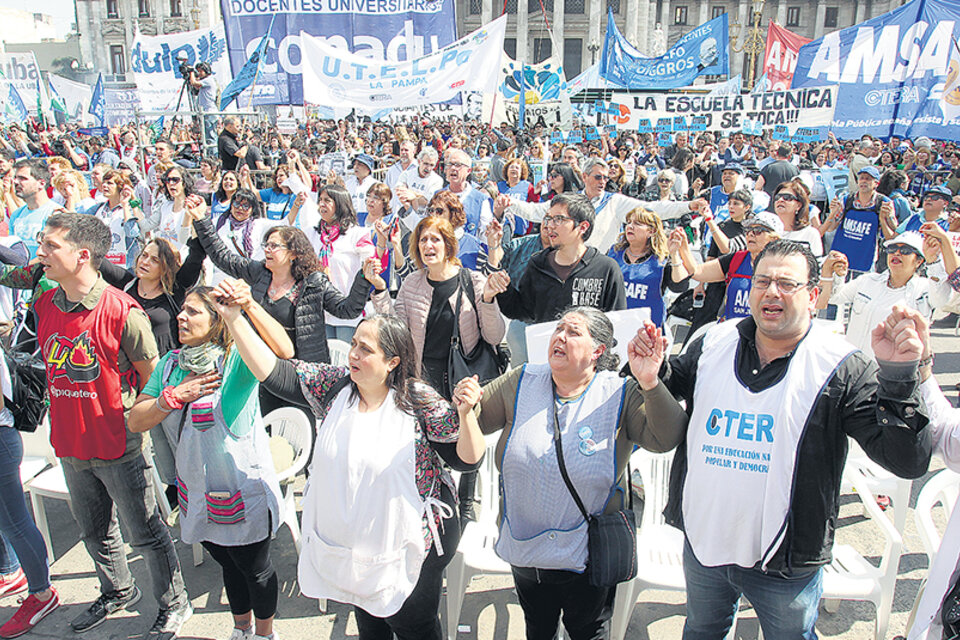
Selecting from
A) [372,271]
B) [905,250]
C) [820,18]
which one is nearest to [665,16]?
[820,18]

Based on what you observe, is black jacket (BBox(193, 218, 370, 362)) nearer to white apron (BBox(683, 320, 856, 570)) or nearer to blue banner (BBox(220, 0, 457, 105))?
white apron (BBox(683, 320, 856, 570))

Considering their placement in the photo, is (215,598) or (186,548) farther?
(186,548)

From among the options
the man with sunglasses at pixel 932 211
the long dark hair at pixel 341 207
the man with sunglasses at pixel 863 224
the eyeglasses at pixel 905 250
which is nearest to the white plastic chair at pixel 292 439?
the long dark hair at pixel 341 207

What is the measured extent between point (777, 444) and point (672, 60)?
15.6 m

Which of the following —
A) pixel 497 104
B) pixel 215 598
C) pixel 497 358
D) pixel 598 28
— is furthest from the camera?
pixel 598 28

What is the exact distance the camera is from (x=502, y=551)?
2.33 metres

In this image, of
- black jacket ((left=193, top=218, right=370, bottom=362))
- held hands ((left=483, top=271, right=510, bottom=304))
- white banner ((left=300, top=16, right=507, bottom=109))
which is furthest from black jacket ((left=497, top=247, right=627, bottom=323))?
white banner ((left=300, top=16, right=507, bottom=109))

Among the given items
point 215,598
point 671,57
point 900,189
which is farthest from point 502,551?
point 671,57

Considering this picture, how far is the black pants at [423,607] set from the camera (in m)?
2.32

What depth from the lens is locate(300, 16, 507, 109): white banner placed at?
908 cm

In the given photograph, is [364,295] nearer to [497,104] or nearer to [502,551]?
[502,551]

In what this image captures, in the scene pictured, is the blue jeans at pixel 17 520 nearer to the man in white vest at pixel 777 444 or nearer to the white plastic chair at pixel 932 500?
the man in white vest at pixel 777 444

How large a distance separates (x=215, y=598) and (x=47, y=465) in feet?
4.75

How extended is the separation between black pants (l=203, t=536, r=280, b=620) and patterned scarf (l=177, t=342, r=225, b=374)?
739 millimetres
